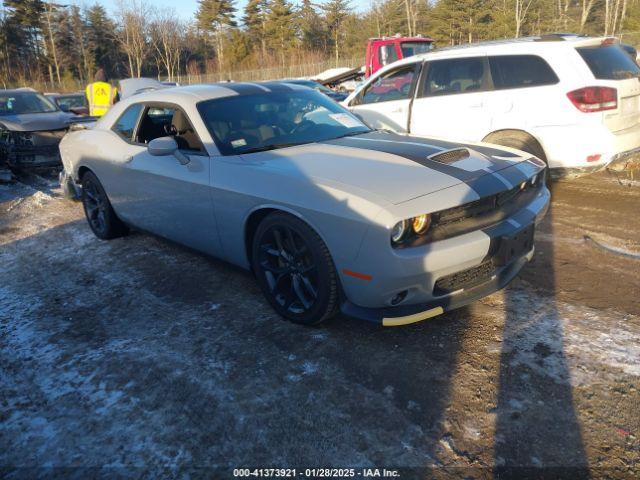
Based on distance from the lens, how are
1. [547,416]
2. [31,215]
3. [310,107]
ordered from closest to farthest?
[547,416] < [310,107] < [31,215]

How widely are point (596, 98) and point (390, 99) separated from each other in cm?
247

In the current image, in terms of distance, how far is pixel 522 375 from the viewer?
8.61ft

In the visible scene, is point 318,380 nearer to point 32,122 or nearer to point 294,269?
point 294,269

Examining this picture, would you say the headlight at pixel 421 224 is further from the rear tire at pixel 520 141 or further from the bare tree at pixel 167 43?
the bare tree at pixel 167 43

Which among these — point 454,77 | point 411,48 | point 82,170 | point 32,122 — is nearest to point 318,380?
point 82,170

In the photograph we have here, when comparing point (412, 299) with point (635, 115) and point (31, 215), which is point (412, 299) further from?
point (31, 215)

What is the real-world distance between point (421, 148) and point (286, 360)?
5.52ft

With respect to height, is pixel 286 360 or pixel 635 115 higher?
pixel 635 115

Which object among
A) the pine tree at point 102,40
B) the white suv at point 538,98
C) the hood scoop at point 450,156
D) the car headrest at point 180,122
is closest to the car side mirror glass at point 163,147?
the car headrest at point 180,122

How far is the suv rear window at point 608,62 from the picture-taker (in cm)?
519

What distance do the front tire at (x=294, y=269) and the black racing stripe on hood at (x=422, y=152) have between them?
0.87m

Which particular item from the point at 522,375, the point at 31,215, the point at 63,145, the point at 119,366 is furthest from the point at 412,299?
the point at 31,215

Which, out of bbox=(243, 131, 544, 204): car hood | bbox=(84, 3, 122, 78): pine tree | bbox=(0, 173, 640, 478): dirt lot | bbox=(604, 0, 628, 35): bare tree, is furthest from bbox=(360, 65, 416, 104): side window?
bbox=(84, 3, 122, 78): pine tree

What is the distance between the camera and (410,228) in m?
2.69
